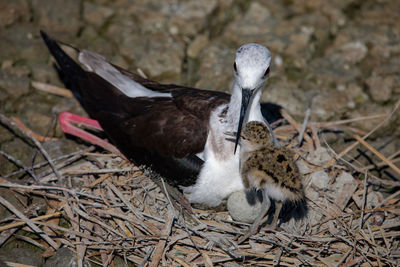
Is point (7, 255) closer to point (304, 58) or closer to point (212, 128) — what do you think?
point (212, 128)

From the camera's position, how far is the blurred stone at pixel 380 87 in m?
5.72

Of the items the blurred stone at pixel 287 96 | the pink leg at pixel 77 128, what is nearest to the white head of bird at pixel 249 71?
the blurred stone at pixel 287 96

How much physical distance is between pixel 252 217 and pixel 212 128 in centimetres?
96

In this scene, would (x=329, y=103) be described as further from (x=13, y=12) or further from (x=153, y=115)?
(x=13, y=12)

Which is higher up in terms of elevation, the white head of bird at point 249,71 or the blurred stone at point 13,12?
the blurred stone at point 13,12

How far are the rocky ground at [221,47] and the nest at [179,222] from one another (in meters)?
0.58

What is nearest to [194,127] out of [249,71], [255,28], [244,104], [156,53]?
[244,104]

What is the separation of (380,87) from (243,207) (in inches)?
117

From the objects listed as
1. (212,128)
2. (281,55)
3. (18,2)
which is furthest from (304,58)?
(18,2)

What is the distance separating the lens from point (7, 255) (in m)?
3.90

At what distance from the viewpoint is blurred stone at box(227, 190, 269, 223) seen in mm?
4090

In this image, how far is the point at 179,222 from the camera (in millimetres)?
4156

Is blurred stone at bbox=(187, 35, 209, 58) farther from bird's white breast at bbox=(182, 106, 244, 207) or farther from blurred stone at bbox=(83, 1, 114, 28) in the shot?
bird's white breast at bbox=(182, 106, 244, 207)

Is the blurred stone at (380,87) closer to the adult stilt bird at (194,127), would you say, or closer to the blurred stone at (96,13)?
the adult stilt bird at (194,127)
